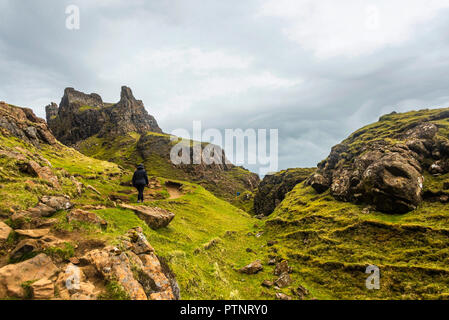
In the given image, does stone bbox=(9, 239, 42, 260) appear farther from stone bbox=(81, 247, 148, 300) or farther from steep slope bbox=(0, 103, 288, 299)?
stone bbox=(81, 247, 148, 300)

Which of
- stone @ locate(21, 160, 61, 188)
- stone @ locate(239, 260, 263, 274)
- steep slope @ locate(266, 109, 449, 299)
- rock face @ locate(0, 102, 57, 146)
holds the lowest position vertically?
stone @ locate(239, 260, 263, 274)

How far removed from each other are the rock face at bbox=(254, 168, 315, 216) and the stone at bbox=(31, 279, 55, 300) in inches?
2885

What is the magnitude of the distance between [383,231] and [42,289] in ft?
102

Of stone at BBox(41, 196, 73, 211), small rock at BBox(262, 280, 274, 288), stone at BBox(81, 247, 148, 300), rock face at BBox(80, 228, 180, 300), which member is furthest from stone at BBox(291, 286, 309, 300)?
stone at BBox(41, 196, 73, 211)

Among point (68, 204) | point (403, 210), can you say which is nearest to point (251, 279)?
point (68, 204)

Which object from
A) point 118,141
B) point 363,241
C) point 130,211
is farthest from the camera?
point 118,141

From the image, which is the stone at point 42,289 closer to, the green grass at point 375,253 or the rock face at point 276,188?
the green grass at point 375,253

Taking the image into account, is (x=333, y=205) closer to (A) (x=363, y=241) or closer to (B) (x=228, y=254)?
(A) (x=363, y=241)

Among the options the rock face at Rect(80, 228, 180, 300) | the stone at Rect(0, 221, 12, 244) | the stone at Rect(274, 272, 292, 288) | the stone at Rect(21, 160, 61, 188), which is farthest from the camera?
the stone at Rect(21, 160, 61, 188)

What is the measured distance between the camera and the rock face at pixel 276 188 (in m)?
75.8

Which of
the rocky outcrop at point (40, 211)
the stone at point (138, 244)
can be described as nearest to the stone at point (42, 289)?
the stone at point (138, 244)

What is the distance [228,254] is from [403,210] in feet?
78.9

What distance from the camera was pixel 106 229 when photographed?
45.8 feet

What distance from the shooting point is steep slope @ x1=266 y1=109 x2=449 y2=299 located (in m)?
17.9
